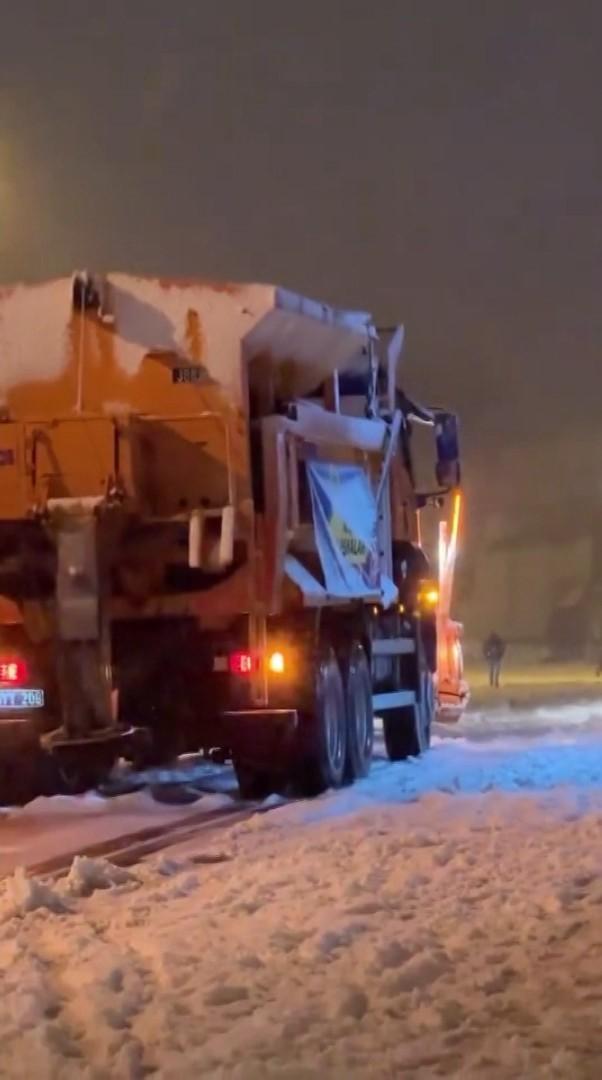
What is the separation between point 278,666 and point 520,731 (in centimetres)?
951

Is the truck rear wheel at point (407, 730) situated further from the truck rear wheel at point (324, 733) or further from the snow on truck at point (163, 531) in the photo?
the snow on truck at point (163, 531)

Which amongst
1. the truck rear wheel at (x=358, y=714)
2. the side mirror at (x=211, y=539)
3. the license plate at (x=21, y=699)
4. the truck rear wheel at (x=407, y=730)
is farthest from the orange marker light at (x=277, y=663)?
the truck rear wheel at (x=407, y=730)

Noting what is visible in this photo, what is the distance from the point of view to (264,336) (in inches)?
508

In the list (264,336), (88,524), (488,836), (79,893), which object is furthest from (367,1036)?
(264,336)

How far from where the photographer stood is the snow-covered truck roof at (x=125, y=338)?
12.6m

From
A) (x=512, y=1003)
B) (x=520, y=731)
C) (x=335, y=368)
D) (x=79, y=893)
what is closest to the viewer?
(x=512, y=1003)

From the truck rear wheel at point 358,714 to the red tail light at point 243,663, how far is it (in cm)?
188

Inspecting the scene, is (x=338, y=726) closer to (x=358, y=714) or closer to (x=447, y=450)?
(x=358, y=714)

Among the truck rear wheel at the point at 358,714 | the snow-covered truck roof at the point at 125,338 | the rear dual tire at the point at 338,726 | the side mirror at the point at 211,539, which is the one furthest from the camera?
the truck rear wheel at the point at 358,714

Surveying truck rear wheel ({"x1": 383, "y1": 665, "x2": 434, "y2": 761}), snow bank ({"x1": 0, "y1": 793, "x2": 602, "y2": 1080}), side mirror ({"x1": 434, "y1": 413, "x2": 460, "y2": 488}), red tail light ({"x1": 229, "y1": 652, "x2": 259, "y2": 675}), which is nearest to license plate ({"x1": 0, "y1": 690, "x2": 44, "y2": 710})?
red tail light ({"x1": 229, "y1": 652, "x2": 259, "y2": 675})

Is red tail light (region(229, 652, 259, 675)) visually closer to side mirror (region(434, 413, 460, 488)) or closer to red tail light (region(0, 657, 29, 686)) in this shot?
red tail light (region(0, 657, 29, 686))

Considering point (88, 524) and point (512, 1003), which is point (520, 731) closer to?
point (88, 524)

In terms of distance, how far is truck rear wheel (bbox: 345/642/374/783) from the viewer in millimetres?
14688

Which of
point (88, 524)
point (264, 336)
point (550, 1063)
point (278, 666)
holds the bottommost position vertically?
point (550, 1063)
